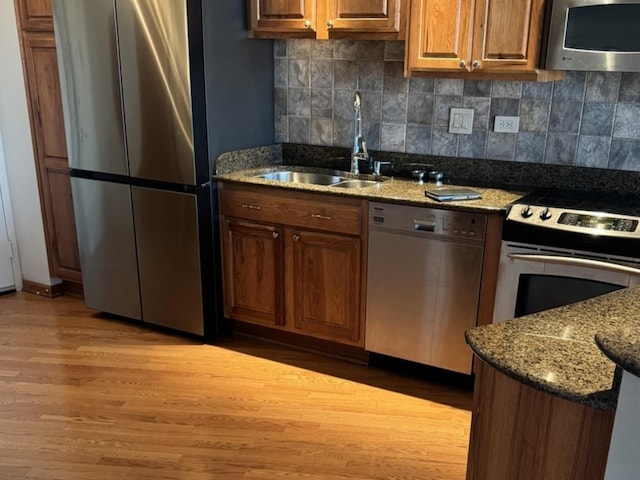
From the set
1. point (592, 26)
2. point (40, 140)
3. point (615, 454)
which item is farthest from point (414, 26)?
point (40, 140)

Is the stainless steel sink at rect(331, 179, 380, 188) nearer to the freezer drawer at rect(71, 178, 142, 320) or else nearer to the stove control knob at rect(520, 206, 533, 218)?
the stove control knob at rect(520, 206, 533, 218)

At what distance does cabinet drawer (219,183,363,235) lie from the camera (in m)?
2.84

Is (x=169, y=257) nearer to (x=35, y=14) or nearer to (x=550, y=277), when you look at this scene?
(x=35, y=14)

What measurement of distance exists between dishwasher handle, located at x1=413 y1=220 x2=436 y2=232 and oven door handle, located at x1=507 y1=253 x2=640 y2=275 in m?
0.34

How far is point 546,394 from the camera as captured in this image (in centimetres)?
120

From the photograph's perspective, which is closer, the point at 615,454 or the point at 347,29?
the point at 615,454

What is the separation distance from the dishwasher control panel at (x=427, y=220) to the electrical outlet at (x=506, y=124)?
65cm

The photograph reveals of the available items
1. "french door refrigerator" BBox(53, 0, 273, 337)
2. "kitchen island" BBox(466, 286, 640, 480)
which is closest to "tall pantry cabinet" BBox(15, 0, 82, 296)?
"french door refrigerator" BBox(53, 0, 273, 337)

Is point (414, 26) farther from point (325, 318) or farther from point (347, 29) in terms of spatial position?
point (325, 318)

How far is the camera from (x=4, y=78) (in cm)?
366

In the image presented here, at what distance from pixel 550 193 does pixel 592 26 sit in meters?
0.76

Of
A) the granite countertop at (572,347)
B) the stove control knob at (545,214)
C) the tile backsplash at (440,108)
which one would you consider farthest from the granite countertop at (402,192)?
the granite countertop at (572,347)

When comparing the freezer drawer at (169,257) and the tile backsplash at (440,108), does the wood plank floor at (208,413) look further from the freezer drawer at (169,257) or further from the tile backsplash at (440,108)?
the tile backsplash at (440,108)

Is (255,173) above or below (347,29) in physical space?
below
